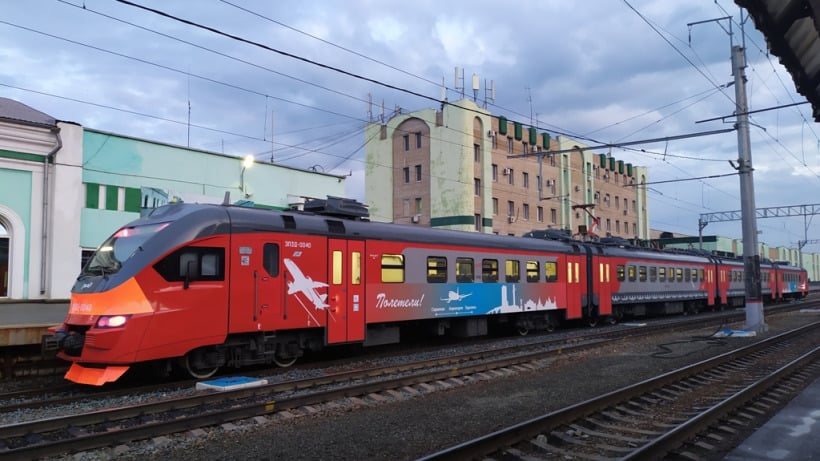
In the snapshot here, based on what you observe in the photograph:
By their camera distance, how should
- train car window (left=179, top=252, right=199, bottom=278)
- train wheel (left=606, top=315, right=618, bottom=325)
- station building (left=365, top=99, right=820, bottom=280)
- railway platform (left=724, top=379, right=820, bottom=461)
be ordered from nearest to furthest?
railway platform (left=724, top=379, right=820, bottom=461) < train car window (left=179, top=252, right=199, bottom=278) < train wheel (left=606, top=315, right=618, bottom=325) < station building (left=365, top=99, right=820, bottom=280)

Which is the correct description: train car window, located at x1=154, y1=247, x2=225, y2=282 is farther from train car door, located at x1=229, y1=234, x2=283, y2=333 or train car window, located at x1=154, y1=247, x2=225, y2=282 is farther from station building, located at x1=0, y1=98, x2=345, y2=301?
station building, located at x1=0, y1=98, x2=345, y2=301

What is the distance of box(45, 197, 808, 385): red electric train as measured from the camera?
959 centimetres

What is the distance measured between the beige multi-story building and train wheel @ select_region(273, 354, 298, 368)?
30.2 m

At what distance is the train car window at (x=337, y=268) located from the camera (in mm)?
12781

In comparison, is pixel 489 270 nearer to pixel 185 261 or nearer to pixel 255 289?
pixel 255 289

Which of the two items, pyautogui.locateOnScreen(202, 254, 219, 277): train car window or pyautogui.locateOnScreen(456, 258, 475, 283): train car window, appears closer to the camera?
pyautogui.locateOnScreen(202, 254, 219, 277): train car window

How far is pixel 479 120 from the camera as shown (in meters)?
45.7

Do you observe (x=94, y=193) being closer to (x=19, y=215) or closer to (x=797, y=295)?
(x=19, y=215)

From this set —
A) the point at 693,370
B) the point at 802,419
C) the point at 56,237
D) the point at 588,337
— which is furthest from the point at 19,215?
the point at 802,419

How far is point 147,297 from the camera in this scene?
9625 millimetres

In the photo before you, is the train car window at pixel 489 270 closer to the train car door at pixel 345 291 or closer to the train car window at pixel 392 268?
the train car window at pixel 392 268

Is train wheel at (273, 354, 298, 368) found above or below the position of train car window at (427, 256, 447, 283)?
below

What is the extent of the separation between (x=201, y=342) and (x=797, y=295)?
191 ft

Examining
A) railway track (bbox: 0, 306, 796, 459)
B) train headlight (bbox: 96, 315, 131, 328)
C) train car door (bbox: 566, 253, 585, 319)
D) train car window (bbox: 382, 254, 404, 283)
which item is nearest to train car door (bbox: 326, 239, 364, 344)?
train car window (bbox: 382, 254, 404, 283)
